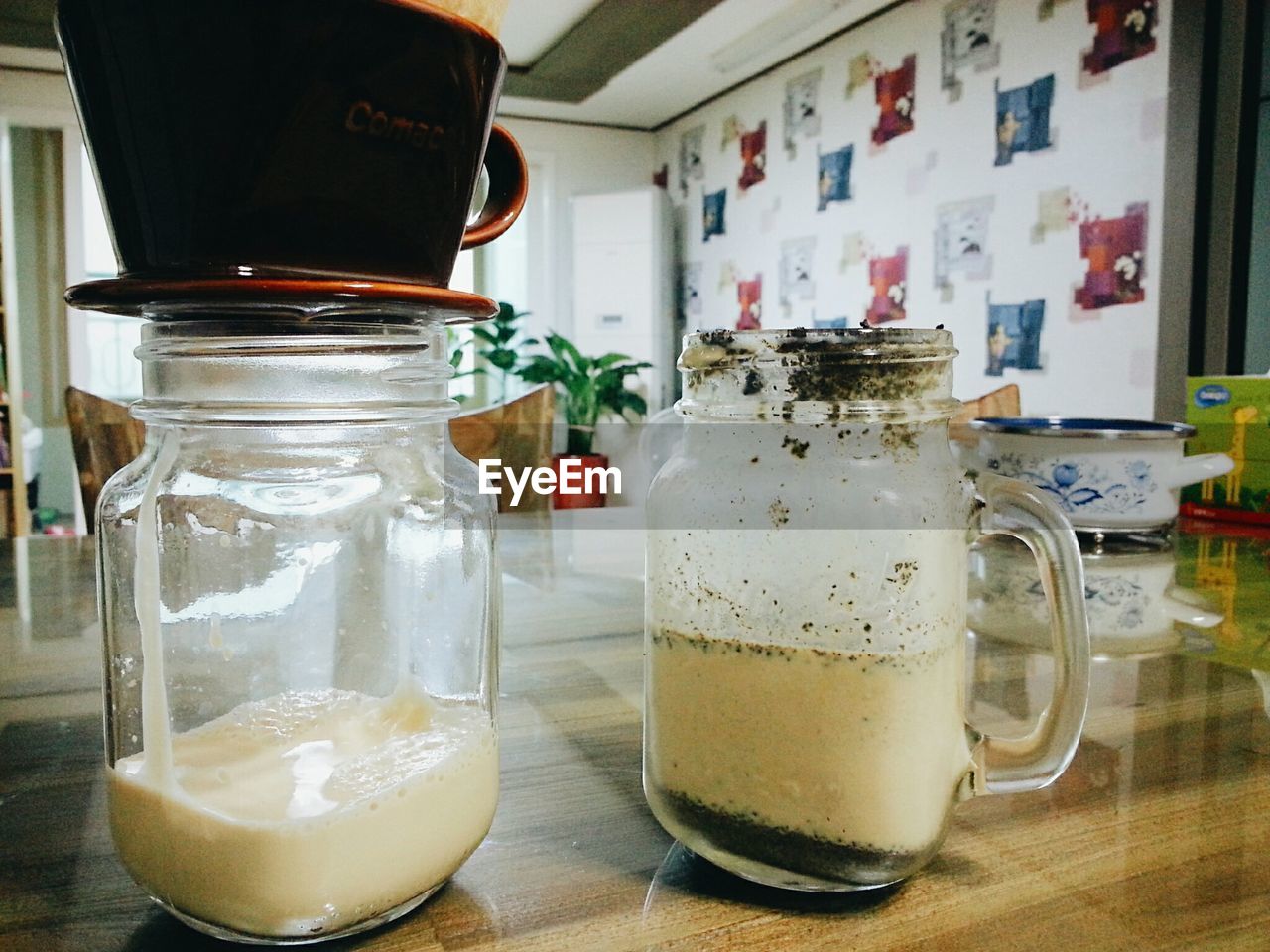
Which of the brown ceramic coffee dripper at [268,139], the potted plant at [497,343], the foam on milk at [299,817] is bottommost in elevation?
the foam on milk at [299,817]

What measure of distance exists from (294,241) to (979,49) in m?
3.09

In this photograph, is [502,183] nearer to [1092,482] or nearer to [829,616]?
[829,616]

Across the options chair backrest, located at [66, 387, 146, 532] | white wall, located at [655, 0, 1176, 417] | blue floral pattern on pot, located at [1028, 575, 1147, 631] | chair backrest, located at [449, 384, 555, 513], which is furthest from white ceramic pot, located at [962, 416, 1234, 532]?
white wall, located at [655, 0, 1176, 417]

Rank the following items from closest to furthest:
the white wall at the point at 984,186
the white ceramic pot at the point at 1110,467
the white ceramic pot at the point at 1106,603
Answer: the white ceramic pot at the point at 1106,603 → the white ceramic pot at the point at 1110,467 → the white wall at the point at 984,186

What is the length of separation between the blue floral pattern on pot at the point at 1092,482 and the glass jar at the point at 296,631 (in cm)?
82

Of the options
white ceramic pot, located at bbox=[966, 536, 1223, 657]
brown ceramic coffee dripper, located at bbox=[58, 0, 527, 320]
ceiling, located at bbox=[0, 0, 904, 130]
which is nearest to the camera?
brown ceramic coffee dripper, located at bbox=[58, 0, 527, 320]

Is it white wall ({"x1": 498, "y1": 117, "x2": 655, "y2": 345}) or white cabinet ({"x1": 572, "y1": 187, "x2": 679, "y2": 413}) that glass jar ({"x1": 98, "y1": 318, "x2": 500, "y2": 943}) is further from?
white wall ({"x1": 498, "y1": 117, "x2": 655, "y2": 345})

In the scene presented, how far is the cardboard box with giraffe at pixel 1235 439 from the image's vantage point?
1.34m

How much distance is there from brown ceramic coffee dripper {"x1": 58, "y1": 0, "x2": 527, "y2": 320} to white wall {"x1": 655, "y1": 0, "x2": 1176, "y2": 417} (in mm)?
2543

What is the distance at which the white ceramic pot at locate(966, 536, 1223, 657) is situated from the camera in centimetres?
68

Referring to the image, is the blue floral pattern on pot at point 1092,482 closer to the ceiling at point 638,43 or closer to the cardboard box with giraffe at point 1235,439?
the cardboard box with giraffe at point 1235,439

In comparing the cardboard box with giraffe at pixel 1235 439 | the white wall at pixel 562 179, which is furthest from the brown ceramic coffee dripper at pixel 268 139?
the white wall at pixel 562 179

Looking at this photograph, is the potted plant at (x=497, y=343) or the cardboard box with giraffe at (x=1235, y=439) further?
the potted plant at (x=497, y=343)

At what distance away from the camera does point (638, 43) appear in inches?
143
